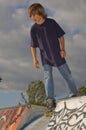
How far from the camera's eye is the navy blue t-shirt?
10.3 meters

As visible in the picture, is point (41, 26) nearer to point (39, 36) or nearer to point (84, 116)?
point (39, 36)

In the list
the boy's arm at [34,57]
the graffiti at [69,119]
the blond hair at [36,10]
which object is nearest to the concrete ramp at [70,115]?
the graffiti at [69,119]

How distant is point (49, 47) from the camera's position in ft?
33.9

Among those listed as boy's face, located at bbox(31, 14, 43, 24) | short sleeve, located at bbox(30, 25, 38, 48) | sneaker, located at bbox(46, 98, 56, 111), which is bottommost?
sneaker, located at bbox(46, 98, 56, 111)

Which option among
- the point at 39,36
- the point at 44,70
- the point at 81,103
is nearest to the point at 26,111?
the point at 44,70

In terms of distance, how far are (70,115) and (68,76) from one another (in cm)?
174

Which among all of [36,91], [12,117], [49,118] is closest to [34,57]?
[49,118]

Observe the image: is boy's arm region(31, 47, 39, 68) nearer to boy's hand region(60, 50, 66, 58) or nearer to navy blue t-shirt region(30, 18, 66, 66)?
navy blue t-shirt region(30, 18, 66, 66)

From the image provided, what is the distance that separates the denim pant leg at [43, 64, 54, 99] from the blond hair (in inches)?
60.1

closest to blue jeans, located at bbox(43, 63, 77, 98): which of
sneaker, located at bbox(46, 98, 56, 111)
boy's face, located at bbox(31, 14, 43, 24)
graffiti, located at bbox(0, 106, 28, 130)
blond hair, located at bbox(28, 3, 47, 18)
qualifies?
sneaker, located at bbox(46, 98, 56, 111)

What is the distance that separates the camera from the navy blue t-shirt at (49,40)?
10.3 metres

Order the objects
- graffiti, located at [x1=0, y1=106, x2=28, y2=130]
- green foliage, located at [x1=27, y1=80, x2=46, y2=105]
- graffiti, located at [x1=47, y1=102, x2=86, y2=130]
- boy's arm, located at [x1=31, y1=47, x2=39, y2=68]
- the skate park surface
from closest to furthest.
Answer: graffiti, located at [x1=47, y1=102, x2=86, y2=130], the skate park surface, boy's arm, located at [x1=31, y1=47, x2=39, y2=68], graffiti, located at [x1=0, y1=106, x2=28, y2=130], green foliage, located at [x1=27, y1=80, x2=46, y2=105]

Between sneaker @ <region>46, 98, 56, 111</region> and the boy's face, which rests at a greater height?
the boy's face

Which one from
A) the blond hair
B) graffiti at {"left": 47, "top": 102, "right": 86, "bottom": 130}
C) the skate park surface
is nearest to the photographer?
graffiti at {"left": 47, "top": 102, "right": 86, "bottom": 130}
